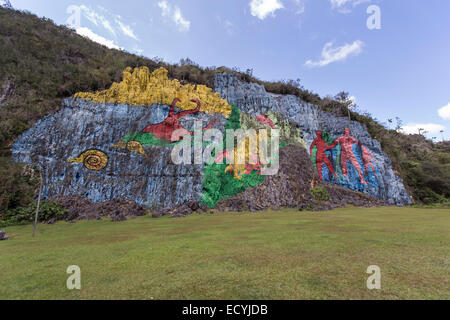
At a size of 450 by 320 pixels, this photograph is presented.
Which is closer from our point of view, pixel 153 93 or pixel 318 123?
pixel 153 93

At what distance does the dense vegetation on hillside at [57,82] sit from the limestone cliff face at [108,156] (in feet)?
4.59

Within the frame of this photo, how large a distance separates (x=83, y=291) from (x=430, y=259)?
7382mm

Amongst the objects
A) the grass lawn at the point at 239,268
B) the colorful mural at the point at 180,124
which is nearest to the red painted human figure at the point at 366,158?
the colorful mural at the point at 180,124

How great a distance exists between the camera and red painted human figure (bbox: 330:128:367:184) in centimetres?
2659

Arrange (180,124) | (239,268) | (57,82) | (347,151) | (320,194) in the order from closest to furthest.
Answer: (239,268), (180,124), (57,82), (320,194), (347,151)

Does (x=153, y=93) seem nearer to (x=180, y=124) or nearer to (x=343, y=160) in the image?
(x=180, y=124)

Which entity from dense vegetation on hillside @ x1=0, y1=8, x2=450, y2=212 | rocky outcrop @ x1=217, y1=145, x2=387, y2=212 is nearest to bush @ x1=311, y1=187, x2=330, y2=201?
rocky outcrop @ x1=217, y1=145, x2=387, y2=212

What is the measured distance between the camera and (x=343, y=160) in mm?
27094

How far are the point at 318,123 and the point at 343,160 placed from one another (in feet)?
20.2

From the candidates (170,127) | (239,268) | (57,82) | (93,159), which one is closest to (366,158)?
(170,127)

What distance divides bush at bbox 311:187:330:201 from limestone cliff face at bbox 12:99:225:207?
1313cm

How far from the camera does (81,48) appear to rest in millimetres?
27109
